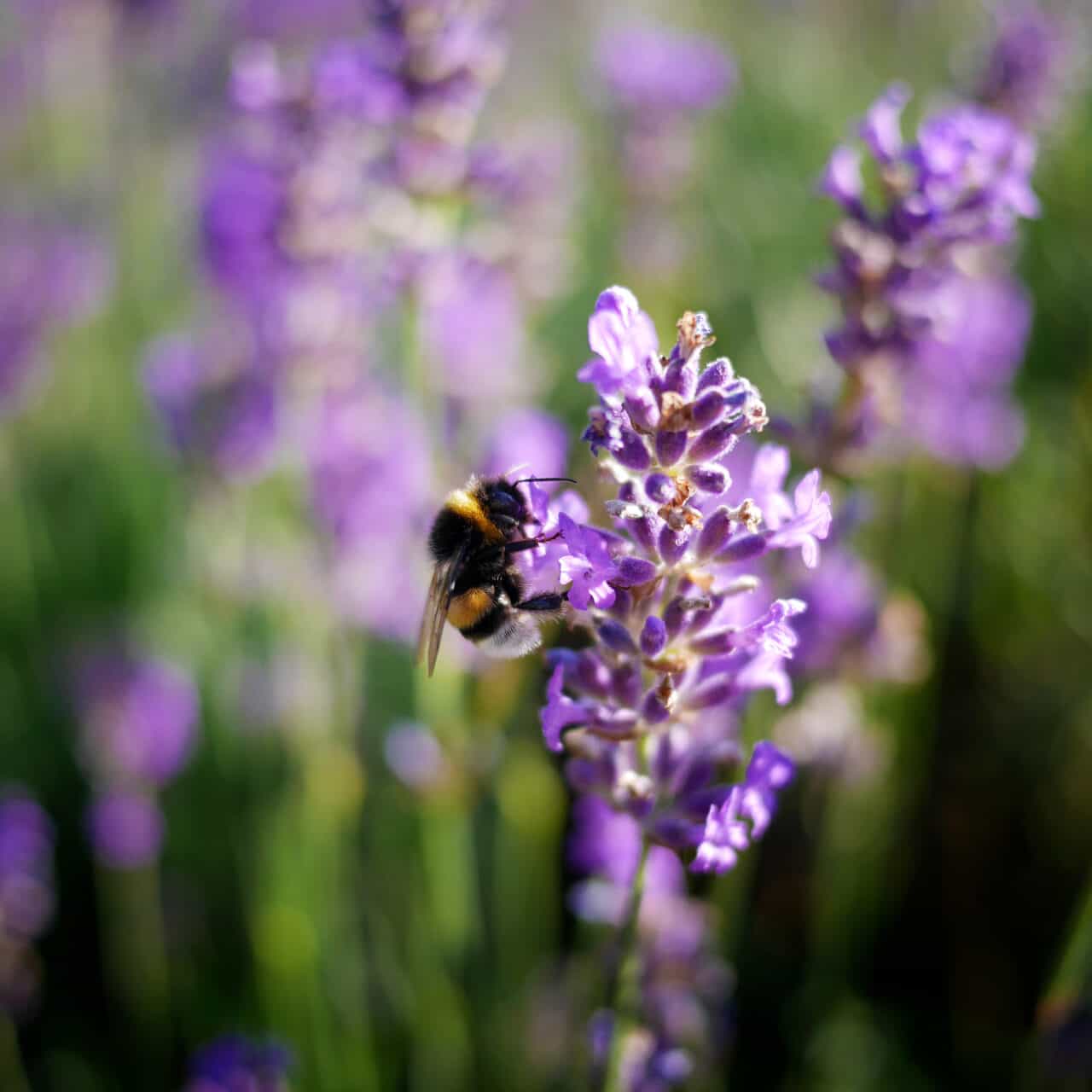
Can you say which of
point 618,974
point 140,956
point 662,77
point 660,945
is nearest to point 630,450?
point 618,974

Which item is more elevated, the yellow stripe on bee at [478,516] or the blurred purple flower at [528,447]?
the yellow stripe on bee at [478,516]

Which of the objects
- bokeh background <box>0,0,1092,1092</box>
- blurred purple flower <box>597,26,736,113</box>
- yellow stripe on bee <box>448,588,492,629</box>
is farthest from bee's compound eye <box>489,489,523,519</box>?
blurred purple flower <box>597,26,736,113</box>

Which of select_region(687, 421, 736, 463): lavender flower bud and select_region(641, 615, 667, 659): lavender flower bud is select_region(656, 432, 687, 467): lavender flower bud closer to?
select_region(687, 421, 736, 463): lavender flower bud

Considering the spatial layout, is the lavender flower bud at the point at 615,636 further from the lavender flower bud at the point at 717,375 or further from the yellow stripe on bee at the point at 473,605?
the yellow stripe on bee at the point at 473,605

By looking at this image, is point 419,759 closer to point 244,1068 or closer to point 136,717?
point 244,1068

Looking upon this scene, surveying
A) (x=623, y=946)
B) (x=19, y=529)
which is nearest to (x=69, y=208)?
(x=19, y=529)

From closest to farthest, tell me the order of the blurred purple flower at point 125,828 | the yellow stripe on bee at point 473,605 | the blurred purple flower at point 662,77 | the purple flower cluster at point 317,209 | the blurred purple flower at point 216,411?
the yellow stripe on bee at point 473,605 → the purple flower cluster at point 317,209 → the blurred purple flower at point 125,828 → the blurred purple flower at point 216,411 → the blurred purple flower at point 662,77

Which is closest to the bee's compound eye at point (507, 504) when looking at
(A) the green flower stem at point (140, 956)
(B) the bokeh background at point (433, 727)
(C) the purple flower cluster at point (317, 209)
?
(B) the bokeh background at point (433, 727)
